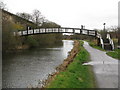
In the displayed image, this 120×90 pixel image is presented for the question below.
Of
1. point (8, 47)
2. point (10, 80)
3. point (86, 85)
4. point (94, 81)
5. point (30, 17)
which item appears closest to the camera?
point (86, 85)

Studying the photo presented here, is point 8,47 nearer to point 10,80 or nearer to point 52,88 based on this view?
point 10,80

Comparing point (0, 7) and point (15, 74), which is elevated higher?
point (0, 7)

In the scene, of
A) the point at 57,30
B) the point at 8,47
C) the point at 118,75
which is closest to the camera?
the point at 118,75

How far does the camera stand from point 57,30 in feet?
159

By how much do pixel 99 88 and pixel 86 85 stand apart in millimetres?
878

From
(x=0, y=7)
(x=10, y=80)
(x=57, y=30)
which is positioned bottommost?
(x=10, y=80)

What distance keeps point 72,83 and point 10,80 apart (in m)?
6.24

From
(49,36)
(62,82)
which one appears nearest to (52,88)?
(62,82)

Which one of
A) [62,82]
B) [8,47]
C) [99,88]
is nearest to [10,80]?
[62,82]

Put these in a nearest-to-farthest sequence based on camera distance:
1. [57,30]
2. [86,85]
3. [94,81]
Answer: [86,85] → [94,81] → [57,30]

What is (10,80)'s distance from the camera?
600 inches

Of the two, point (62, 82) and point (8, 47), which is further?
point (8, 47)

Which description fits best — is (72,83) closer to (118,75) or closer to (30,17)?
(118,75)

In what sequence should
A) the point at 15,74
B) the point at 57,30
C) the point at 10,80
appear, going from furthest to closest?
1. the point at 57,30
2. the point at 15,74
3. the point at 10,80
